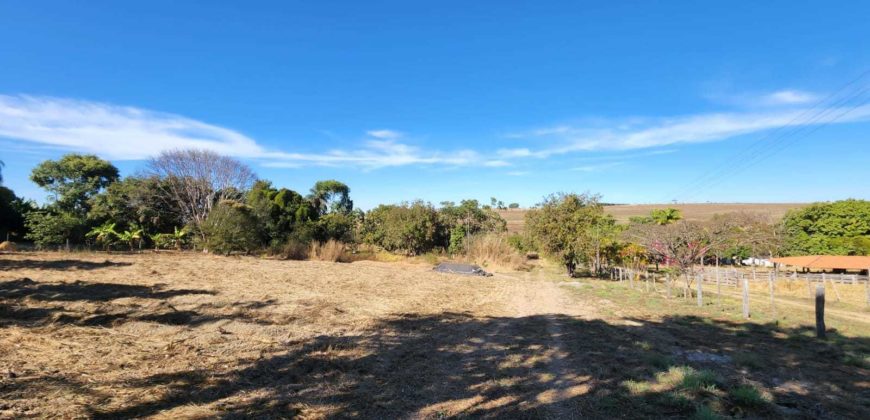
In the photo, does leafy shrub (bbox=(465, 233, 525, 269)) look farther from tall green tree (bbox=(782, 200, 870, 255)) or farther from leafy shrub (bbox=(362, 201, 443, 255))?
tall green tree (bbox=(782, 200, 870, 255))

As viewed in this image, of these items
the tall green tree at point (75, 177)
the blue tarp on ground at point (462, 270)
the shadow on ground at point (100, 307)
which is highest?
the tall green tree at point (75, 177)

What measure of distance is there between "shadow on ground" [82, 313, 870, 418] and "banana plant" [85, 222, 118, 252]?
61.9 feet

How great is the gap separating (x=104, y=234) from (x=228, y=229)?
634 cm

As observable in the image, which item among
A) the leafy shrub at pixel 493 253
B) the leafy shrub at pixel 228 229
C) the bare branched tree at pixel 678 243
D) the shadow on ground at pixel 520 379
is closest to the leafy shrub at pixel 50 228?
the leafy shrub at pixel 228 229

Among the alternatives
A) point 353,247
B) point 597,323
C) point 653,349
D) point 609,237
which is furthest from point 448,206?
point 653,349

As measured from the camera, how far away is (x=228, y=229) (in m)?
18.2

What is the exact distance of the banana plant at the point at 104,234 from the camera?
18.5 metres

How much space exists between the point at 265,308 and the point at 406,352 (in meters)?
3.54

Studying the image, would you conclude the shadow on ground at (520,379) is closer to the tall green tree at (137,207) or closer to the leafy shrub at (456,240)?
the leafy shrub at (456,240)

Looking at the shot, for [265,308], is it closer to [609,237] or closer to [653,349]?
[653,349]

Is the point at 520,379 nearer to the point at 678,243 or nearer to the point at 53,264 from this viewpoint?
the point at 53,264

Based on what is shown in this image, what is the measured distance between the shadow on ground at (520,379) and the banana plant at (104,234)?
18.9 m

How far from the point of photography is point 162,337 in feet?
17.5

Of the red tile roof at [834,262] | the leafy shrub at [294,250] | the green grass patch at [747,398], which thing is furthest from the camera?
Result: the red tile roof at [834,262]
